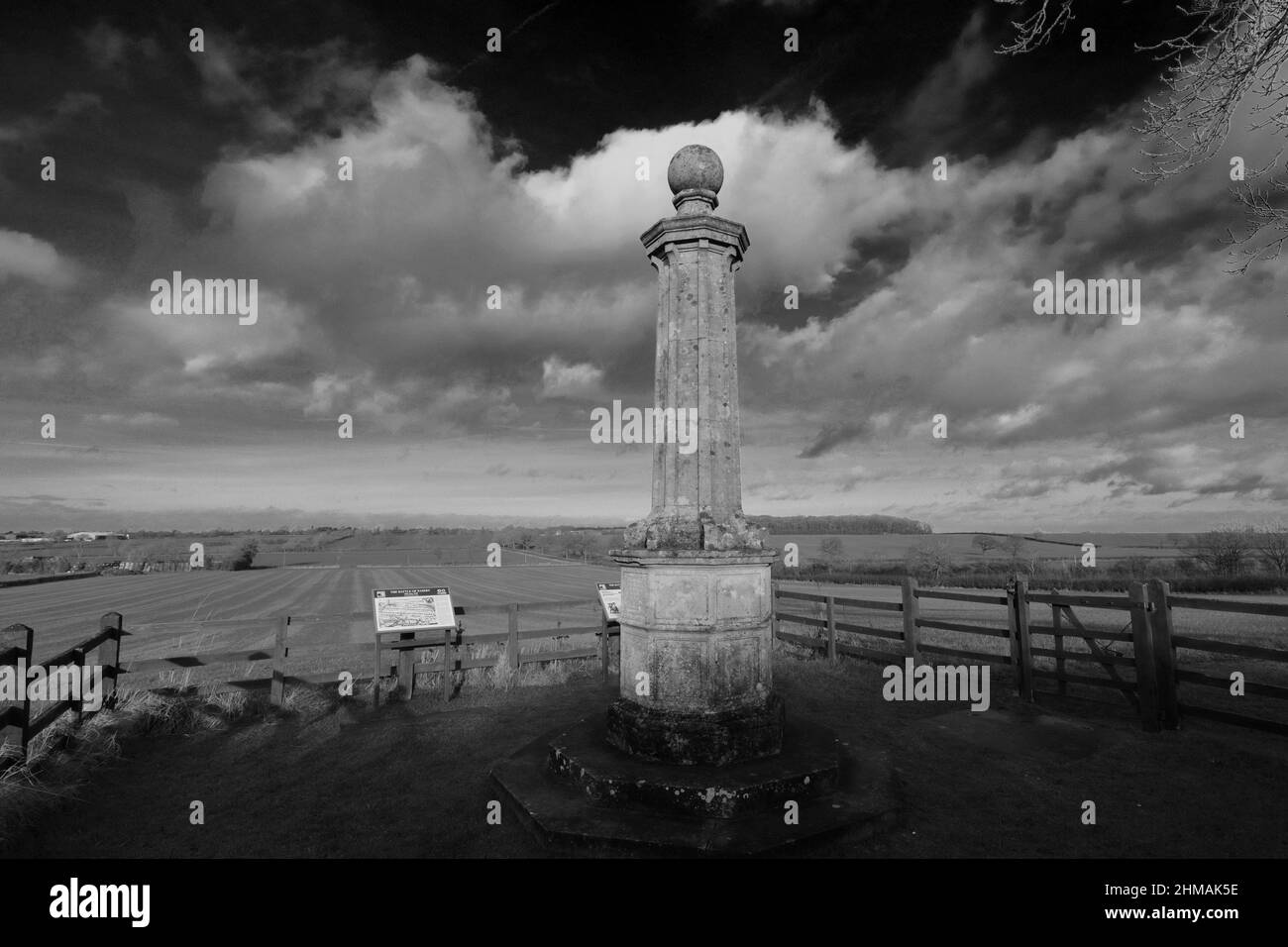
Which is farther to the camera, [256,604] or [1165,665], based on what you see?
[256,604]

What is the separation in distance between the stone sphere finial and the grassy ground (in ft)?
17.7

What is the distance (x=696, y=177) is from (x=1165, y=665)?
7.49m

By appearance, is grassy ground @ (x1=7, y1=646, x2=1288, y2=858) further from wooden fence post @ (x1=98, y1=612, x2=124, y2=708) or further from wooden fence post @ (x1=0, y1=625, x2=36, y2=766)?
wooden fence post @ (x1=98, y1=612, x2=124, y2=708)

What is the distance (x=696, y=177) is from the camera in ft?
18.8

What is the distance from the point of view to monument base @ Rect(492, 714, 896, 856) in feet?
13.7

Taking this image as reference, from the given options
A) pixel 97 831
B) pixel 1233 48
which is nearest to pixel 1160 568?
pixel 1233 48

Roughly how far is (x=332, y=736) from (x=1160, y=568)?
148ft

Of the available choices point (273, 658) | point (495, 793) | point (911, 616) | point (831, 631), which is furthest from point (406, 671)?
point (911, 616)

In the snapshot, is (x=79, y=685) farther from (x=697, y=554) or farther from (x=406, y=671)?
(x=697, y=554)

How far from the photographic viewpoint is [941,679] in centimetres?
892

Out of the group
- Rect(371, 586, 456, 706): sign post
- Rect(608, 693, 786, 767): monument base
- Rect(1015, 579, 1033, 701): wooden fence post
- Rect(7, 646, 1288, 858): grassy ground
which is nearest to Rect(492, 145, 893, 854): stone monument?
Rect(608, 693, 786, 767): monument base

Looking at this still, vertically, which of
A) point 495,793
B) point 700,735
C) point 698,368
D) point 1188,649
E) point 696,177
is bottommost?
point 1188,649

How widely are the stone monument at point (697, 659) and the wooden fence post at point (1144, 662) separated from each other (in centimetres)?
389
